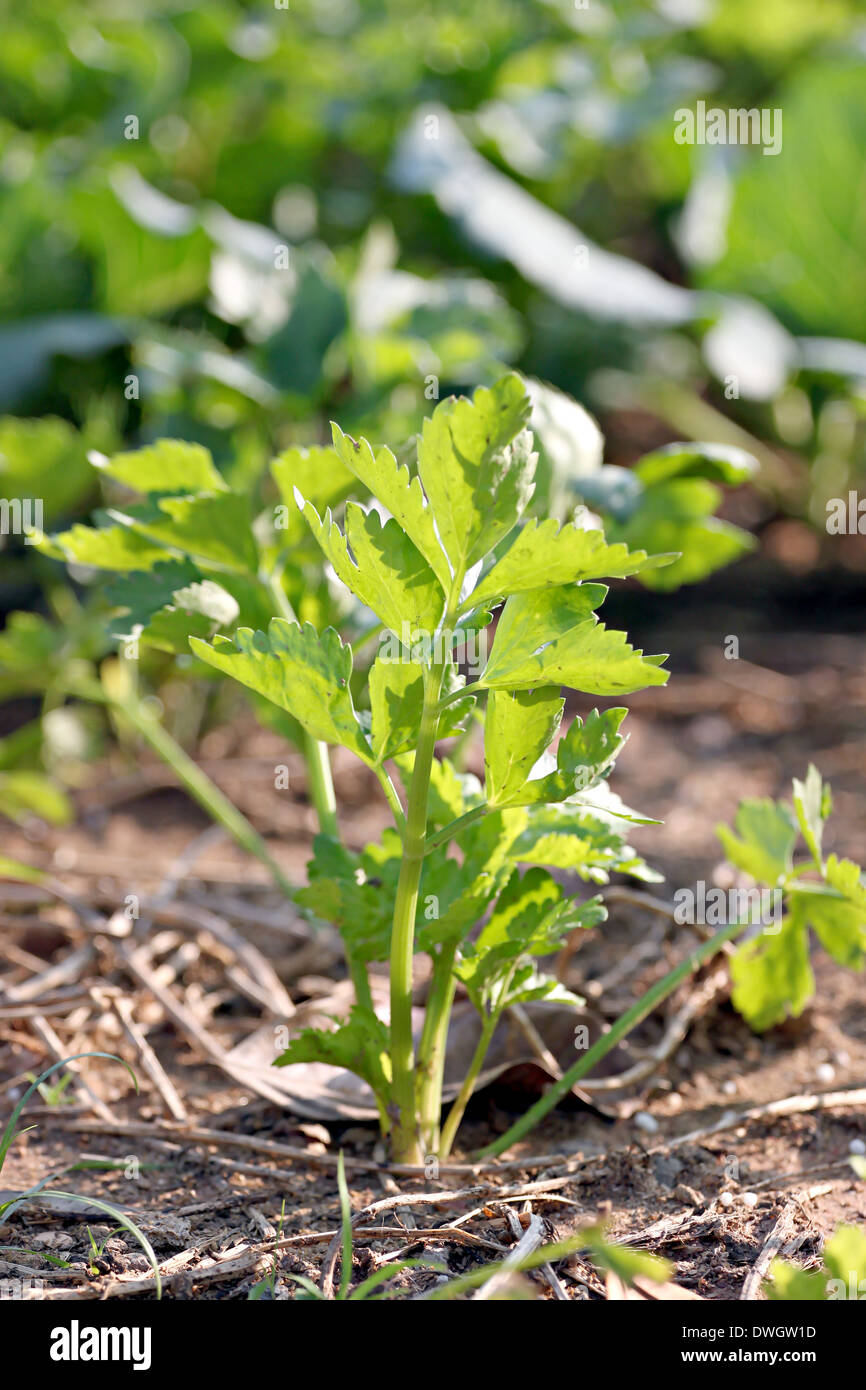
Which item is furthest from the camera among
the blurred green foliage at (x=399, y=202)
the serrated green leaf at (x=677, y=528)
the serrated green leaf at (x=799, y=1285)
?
the blurred green foliage at (x=399, y=202)

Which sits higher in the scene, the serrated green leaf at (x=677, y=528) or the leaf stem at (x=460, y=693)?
the serrated green leaf at (x=677, y=528)

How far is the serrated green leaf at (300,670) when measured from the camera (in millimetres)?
901

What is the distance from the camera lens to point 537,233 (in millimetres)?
2689

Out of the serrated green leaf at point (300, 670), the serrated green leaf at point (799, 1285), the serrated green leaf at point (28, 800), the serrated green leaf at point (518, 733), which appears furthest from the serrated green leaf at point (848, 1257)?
the serrated green leaf at point (28, 800)

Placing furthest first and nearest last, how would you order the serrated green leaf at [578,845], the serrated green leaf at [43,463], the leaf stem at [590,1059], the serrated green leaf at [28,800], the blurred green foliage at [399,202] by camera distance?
the blurred green foliage at [399,202], the serrated green leaf at [43,463], the serrated green leaf at [28,800], the leaf stem at [590,1059], the serrated green leaf at [578,845]

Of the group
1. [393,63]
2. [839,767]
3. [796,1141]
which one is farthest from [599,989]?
[393,63]

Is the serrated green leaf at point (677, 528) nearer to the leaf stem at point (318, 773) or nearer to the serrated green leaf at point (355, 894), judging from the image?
the leaf stem at point (318, 773)

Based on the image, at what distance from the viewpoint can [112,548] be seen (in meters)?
1.19

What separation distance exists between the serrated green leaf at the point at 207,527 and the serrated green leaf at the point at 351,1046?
460 mm

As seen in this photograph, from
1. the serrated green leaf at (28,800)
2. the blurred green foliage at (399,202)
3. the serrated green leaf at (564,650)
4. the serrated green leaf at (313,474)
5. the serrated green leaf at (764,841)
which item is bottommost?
the serrated green leaf at (764,841)

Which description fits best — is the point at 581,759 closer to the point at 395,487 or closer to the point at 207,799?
the point at 395,487

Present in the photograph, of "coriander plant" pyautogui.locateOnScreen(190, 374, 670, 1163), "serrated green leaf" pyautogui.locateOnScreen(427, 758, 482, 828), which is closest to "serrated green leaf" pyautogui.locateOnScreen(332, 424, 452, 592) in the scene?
"coriander plant" pyautogui.locateOnScreen(190, 374, 670, 1163)

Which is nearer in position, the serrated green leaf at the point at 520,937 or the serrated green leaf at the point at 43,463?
the serrated green leaf at the point at 520,937
